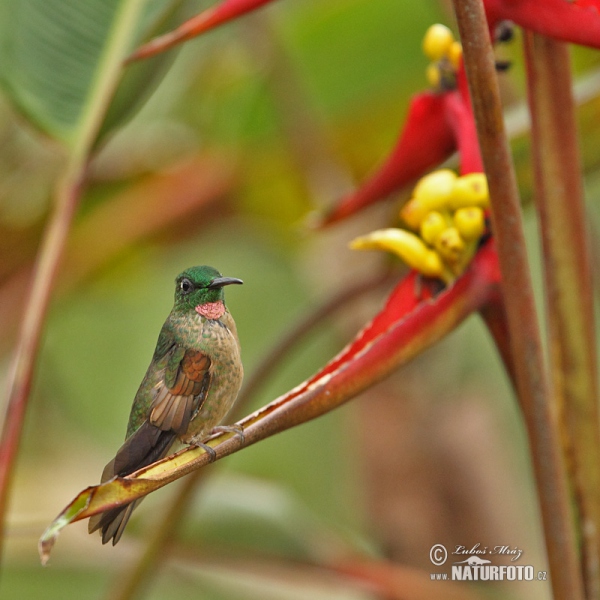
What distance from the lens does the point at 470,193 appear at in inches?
13.2

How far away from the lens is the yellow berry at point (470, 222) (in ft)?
1.09

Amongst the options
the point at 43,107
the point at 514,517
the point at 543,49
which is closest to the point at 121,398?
the point at 43,107

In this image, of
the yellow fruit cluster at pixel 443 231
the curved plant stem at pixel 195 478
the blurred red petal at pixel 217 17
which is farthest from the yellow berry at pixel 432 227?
the curved plant stem at pixel 195 478

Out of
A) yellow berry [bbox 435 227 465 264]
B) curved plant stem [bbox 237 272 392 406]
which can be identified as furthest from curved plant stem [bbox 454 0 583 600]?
curved plant stem [bbox 237 272 392 406]

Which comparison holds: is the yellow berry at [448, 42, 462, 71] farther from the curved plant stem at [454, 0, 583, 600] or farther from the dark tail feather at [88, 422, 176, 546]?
the dark tail feather at [88, 422, 176, 546]

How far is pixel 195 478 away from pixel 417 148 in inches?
9.4

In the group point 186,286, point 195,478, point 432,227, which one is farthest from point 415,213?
point 195,478

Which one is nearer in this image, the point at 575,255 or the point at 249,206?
the point at 575,255

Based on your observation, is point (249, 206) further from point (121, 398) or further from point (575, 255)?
point (575, 255)

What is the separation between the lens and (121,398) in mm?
821

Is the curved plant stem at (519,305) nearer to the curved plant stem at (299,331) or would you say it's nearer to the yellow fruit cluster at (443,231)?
the yellow fruit cluster at (443,231)

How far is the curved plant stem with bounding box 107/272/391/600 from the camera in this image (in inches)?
20.7

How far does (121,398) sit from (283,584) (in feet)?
0.73

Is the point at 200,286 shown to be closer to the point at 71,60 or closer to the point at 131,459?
the point at 131,459
